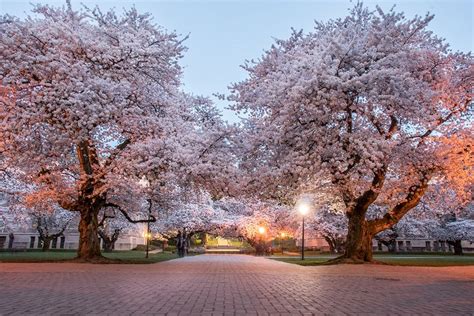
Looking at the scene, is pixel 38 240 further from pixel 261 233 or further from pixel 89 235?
pixel 89 235

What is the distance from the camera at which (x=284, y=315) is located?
6.36 meters

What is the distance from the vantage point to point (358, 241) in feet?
72.2

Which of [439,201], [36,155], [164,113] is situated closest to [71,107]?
[36,155]

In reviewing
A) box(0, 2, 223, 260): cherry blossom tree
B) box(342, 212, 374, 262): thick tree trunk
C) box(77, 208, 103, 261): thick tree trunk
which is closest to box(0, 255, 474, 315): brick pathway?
box(0, 2, 223, 260): cherry blossom tree

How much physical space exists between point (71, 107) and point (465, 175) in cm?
1891

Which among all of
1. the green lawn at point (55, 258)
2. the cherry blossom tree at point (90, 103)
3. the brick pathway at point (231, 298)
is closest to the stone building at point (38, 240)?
the green lawn at point (55, 258)

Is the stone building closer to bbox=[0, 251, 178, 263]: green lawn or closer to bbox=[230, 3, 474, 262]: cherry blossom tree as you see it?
bbox=[0, 251, 178, 263]: green lawn

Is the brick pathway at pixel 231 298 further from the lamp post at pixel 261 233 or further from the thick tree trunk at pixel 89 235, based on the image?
the lamp post at pixel 261 233

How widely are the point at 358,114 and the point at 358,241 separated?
286 inches

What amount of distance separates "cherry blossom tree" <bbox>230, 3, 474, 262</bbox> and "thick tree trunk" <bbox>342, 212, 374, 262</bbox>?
54mm

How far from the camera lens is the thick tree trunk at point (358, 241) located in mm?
21891

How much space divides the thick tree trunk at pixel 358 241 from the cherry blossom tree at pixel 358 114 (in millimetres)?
54

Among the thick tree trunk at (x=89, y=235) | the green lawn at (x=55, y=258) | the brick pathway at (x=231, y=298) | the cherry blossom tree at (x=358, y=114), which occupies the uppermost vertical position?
the cherry blossom tree at (x=358, y=114)

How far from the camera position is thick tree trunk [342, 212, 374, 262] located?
2189cm
